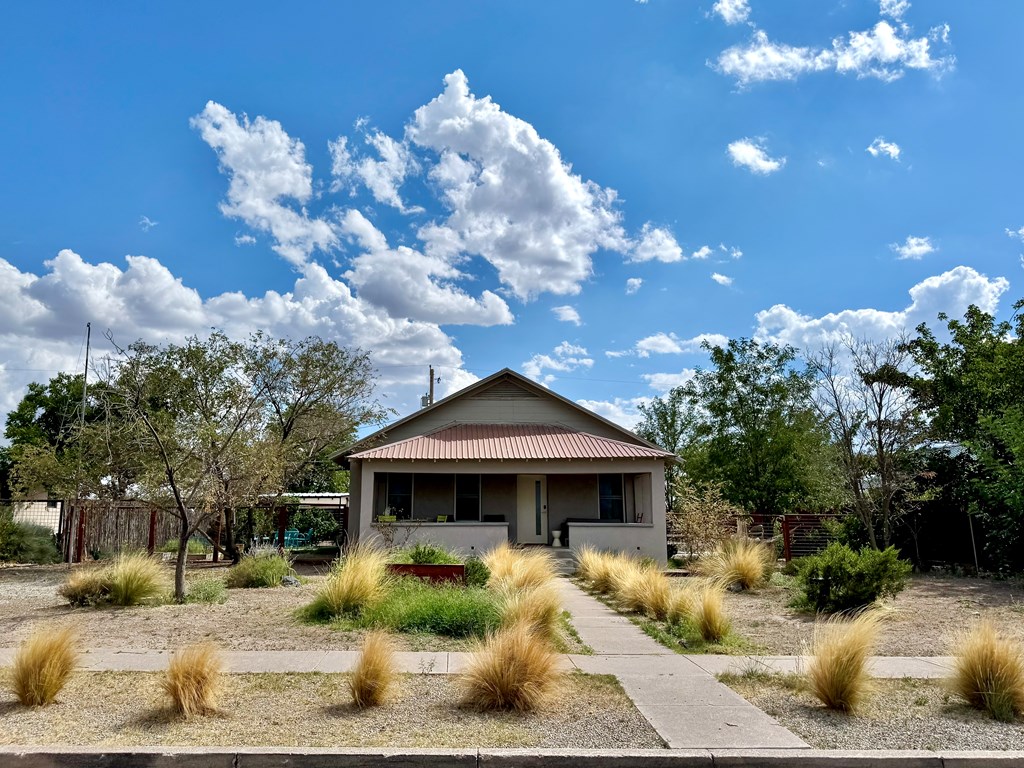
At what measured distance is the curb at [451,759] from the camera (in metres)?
4.90

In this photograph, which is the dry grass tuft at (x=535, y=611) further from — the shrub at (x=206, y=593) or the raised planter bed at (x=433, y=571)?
the shrub at (x=206, y=593)

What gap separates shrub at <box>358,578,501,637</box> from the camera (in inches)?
367

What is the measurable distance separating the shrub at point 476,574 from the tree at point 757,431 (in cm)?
1798

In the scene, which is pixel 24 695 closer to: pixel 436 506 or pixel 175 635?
pixel 175 635

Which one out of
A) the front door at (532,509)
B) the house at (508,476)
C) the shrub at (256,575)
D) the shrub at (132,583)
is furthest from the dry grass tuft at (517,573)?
the front door at (532,509)

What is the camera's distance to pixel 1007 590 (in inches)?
558

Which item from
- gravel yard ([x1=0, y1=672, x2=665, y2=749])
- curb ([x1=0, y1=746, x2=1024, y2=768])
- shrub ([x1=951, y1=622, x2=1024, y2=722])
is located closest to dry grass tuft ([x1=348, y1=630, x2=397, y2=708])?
gravel yard ([x1=0, y1=672, x2=665, y2=749])

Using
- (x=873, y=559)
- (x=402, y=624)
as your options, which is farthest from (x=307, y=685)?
(x=873, y=559)

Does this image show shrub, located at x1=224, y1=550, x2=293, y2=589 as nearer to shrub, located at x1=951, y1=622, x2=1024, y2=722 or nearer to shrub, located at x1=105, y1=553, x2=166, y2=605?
shrub, located at x1=105, y1=553, x2=166, y2=605

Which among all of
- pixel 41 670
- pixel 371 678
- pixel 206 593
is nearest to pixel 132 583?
pixel 206 593

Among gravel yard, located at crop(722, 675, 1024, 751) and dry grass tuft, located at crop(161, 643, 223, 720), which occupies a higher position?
dry grass tuft, located at crop(161, 643, 223, 720)

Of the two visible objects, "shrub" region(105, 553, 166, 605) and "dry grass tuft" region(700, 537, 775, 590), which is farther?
"dry grass tuft" region(700, 537, 775, 590)

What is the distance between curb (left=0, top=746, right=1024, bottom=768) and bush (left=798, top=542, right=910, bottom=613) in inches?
250

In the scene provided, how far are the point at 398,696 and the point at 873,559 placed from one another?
26.8 ft
